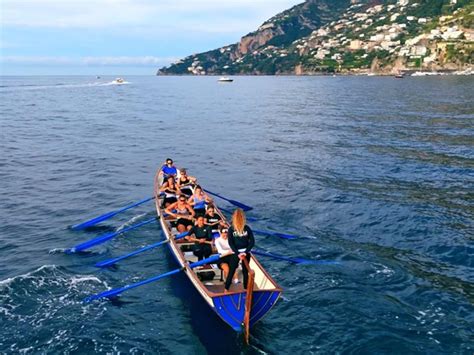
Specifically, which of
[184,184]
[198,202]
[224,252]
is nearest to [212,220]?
[198,202]

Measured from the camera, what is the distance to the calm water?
14625 millimetres

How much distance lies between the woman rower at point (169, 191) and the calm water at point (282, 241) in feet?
5.27

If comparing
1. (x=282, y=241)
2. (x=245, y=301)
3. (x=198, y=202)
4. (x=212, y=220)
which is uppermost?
(x=245, y=301)

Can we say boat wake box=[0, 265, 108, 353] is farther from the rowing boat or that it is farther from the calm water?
the rowing boat

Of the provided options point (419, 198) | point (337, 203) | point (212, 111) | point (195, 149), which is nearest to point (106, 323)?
point (337, 203)

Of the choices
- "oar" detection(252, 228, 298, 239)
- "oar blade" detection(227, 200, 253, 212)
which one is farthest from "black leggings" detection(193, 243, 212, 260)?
"oar blade" detection(227, 200, 253, 212)

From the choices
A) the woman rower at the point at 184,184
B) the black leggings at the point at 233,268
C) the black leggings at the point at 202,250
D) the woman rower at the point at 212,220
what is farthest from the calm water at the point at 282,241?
the woman rower at the point at 184,184

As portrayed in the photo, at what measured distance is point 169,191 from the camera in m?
25.5

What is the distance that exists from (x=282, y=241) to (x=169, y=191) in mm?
7433

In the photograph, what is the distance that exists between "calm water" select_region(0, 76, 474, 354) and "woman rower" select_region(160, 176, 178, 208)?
1607 mm

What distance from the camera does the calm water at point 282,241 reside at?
48.0 feet

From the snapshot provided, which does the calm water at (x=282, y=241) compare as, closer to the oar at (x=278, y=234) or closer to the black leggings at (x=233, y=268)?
the oar at (x=278, y=234)

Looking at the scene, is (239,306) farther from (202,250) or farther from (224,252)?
(202,250)

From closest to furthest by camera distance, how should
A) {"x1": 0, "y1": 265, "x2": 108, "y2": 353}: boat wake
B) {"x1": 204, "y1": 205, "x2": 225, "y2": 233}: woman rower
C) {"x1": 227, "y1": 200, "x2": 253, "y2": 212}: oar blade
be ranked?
{"x1": 0, "y1": 265, "x2": 108, "y2": 353}: boat wake < {"x1": 204, "y1": 205, "x2": 225, "y2": 233}: woman rower < {"x1": 227, "y1": 200, "x2": 253, "y2": 212}: oar blade
